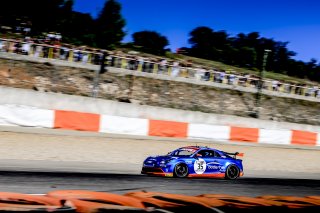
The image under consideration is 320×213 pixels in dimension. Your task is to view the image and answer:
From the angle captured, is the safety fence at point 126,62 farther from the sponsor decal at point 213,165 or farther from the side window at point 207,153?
the sponsor decal at point 213,165

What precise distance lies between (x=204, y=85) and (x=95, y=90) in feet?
36.2

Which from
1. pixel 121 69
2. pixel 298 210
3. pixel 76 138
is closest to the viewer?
pixel 298 210

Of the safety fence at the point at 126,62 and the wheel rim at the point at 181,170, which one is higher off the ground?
the safety fence at the point at 126,62

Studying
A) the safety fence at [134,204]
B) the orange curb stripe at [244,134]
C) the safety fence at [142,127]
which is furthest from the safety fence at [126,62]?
the safety fence at [134,204]

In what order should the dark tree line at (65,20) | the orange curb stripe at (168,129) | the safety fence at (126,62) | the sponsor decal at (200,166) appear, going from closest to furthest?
the sponsor decal at (200,166)
the orange curb stripe at (168,129)
the safety fence at (126,62)
the dark tree line at (65,20)

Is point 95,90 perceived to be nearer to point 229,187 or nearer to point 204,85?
point 204,85

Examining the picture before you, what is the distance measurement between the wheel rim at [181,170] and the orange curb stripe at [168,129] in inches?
320

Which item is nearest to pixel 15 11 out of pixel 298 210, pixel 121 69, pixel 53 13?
pixel 53 13

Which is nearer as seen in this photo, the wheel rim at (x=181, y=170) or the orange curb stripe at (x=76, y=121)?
the wheel rim at (x=181, y=170)

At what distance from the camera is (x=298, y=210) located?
5797 millimetres

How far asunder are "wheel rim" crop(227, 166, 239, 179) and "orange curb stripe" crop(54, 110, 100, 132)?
7929mm

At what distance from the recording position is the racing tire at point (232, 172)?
42.0 feet

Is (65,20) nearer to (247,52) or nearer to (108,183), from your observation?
(108,183)

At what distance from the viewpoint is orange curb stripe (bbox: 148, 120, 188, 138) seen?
66.4ft
